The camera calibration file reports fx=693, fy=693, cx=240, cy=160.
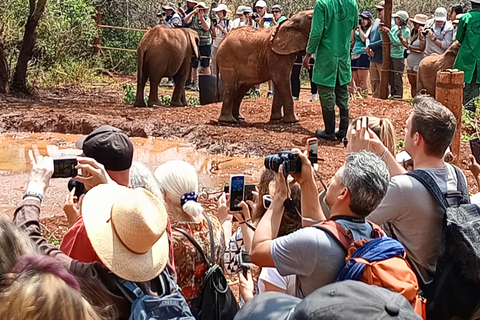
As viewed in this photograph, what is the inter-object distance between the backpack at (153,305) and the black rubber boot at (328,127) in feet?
25.4

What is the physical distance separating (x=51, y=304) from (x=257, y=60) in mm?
10034

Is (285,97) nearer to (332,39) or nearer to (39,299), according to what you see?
(332,39)

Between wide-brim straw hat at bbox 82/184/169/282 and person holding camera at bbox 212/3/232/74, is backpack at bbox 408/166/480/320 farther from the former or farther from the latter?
person holding camera at bbox 212/3/232/74

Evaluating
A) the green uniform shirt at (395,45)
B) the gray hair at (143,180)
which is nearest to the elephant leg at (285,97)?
the green uniform shirt at (395,45)

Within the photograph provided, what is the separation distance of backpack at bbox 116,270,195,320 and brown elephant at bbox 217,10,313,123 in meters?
9.02

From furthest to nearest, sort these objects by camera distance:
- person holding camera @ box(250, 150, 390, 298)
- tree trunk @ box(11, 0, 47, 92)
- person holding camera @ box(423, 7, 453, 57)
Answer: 1. tree trunk @ box(11, 0, 47, 92)
2. person holding camera @ box(423, 7, 453, 57)
3. person holding camera @ box(250, 150, 390, 298)

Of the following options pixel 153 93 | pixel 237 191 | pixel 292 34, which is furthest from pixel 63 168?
pixel 153 93

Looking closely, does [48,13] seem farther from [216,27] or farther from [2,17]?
[216,27]

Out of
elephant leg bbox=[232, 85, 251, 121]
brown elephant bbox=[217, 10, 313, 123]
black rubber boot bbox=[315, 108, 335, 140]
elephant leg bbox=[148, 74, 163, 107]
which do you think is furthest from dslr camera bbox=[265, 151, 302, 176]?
elephant leg bbox=[148, 74, 163, 107]

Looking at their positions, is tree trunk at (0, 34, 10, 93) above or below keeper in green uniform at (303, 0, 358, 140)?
below

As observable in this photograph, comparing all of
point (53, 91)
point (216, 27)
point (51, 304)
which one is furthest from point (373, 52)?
point (51, 304)

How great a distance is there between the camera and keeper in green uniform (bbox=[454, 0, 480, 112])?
31.4ft

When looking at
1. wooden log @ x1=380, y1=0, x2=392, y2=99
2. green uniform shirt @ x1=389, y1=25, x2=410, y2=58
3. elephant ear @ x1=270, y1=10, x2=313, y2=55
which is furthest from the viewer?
green uniform shirt @ x1=389, y1=25, x2=410, y2=58

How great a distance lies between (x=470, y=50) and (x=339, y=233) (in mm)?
7833
